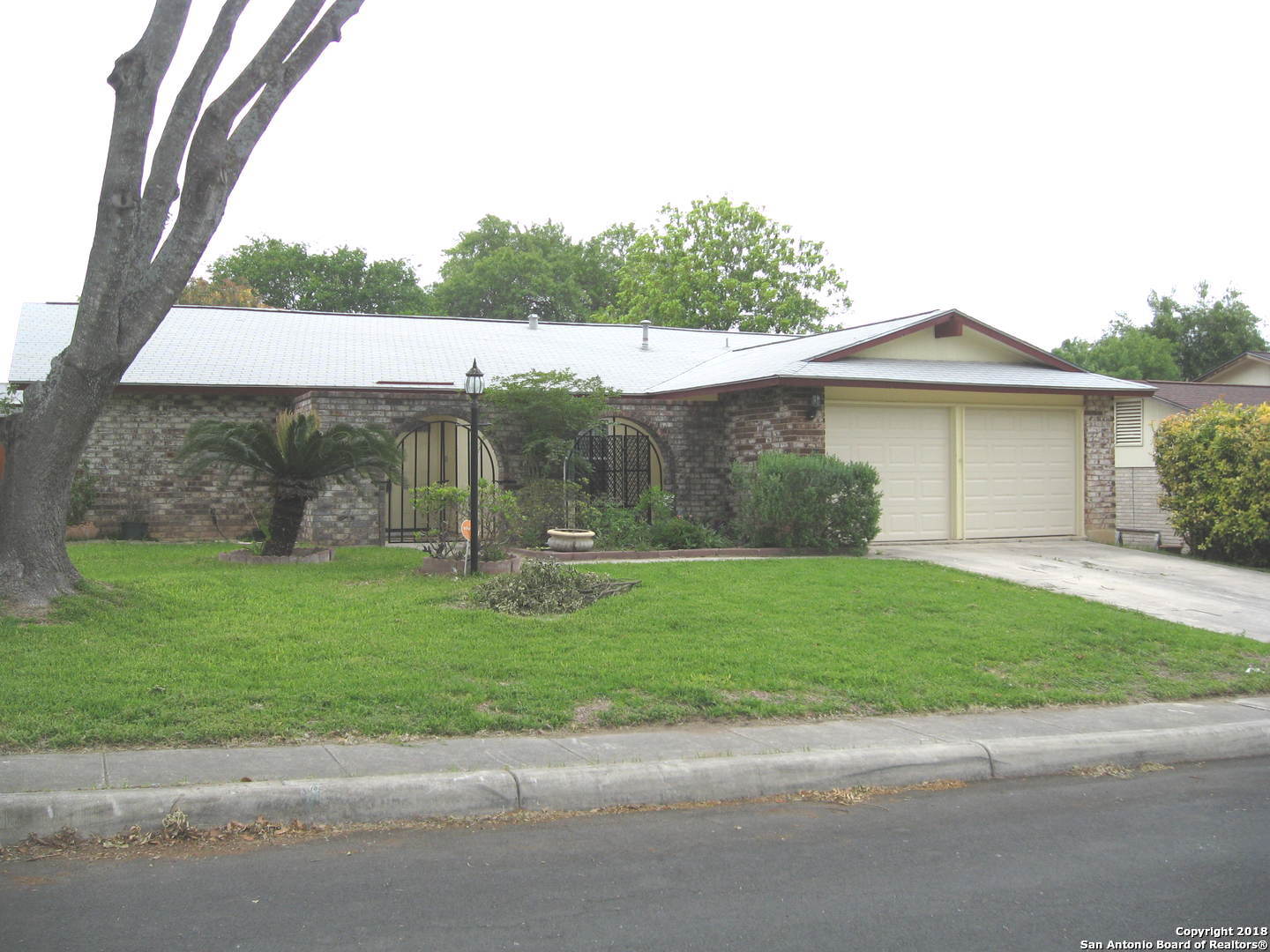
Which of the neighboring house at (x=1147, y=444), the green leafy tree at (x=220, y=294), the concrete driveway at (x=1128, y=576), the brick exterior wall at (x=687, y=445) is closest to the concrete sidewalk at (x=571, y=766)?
the concrete driveway at (x=1128, y=576)

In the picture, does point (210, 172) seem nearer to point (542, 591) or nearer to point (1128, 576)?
point (542, 591)

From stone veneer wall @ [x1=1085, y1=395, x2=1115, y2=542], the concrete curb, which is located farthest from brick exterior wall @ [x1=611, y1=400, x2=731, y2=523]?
the concrete curb

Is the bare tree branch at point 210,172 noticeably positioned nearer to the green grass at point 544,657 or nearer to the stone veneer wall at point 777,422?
the green grass at point 544,657

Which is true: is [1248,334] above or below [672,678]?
above

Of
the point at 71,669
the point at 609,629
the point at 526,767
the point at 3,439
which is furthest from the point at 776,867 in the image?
the point at 3,439

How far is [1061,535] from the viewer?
17.8 metres

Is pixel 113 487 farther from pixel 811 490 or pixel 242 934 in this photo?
pixel 242 934

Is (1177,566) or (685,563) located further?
(1177,566)

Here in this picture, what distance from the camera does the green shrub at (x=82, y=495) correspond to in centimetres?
1680

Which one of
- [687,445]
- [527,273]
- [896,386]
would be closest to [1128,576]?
[896,386]

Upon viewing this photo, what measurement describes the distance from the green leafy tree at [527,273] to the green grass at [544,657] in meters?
39.6

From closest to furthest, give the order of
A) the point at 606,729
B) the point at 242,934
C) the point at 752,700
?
the point at 242,934
the point at 606,729
the point at 752,700

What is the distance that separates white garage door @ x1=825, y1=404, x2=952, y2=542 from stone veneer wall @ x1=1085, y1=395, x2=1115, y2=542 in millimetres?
2589

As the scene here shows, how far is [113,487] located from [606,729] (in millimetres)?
13416
